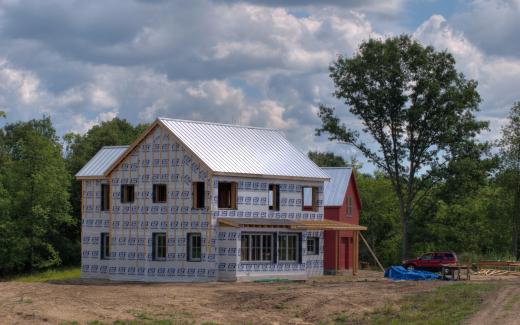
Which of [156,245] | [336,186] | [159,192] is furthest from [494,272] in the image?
[159,192]

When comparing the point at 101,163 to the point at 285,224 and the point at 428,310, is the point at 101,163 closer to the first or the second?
the point at 285,224

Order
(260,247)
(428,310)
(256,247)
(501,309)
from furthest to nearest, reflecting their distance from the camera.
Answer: (260,247) < (256,247) < (428,310) < (501,309)

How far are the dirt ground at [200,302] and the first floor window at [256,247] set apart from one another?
4987mm

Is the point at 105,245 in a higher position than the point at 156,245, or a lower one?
lower

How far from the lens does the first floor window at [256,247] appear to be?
157ft

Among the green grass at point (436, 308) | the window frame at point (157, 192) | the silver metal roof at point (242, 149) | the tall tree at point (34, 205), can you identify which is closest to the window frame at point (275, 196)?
the silver metal roof at point (242, 149)

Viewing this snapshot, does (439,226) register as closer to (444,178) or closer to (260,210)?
(444,178)

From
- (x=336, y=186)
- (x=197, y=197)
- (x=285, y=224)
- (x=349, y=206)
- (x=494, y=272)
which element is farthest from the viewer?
(x=349, y=206)

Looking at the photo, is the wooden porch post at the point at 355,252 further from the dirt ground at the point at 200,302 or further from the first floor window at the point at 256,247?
the dirt ground at the point at 200,302

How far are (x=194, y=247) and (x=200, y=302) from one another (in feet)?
39.5

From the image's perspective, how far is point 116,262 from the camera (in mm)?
51625

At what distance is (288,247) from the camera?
50.9 metres

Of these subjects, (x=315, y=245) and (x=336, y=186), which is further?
(x=336, y=186)

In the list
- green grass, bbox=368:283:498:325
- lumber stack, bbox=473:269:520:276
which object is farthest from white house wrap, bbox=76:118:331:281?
green grass, bbox=368:283:498:325
